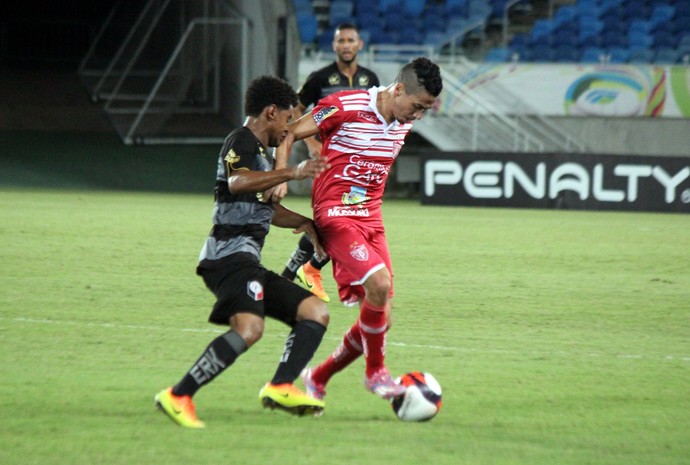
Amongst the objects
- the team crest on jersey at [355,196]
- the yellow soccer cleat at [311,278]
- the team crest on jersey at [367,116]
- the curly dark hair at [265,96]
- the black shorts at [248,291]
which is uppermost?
the curly dark hair at [265,96]

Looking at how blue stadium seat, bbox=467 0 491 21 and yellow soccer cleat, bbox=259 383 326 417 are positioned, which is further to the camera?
blue stadium seat, bbox=467 0 491 21

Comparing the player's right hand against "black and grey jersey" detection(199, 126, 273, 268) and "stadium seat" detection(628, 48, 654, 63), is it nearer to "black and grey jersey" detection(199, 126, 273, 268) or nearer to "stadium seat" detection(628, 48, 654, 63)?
"black and grey jersey" detection(199, 126, 273, 268)

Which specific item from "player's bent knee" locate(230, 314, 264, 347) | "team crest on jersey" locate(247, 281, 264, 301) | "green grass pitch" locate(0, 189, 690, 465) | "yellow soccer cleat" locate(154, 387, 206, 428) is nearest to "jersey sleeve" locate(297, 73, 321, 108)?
"green grass pitch" locate(0, 189, 690, 465)

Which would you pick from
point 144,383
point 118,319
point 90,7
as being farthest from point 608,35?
point 144,383

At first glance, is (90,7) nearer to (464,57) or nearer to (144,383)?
(464,57)

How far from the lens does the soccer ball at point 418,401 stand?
5.03 meters

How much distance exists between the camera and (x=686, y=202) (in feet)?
58.9

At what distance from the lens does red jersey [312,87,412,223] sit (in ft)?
19.3

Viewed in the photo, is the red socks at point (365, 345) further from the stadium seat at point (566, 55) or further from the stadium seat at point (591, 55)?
the stadium seat at point (591, 55)

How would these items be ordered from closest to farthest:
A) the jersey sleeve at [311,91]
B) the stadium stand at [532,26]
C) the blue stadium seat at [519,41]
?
the jersey sleeve at [311,91], the stadium stand at [532,26], the blue stadium seat at [519,41]

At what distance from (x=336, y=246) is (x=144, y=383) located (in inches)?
47.9

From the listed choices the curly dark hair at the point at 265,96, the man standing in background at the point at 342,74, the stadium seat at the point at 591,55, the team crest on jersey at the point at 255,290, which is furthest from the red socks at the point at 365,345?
the stadium seat at the point at 591,55

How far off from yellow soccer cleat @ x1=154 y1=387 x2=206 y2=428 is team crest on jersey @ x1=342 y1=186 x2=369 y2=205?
156cm

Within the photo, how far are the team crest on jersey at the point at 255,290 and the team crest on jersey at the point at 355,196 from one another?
3.48 ft
